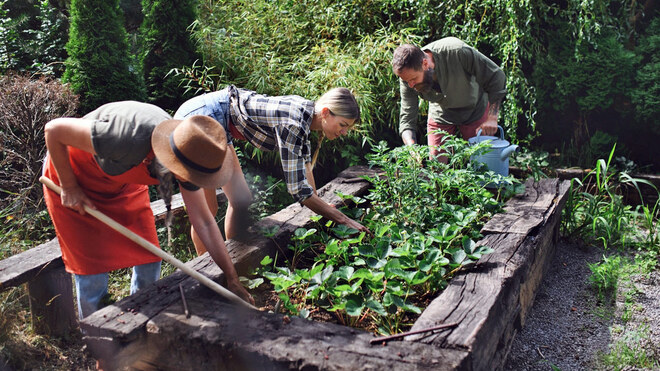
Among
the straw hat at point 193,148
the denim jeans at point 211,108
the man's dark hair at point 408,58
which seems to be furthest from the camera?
the man's dark hair at point 408,58

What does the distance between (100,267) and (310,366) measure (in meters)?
1.25

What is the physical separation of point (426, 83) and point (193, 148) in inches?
91.5

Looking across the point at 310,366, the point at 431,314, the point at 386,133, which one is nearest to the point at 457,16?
the point at 386,133

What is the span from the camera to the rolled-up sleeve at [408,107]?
13.6ft

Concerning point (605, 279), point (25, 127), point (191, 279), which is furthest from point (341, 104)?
point (25, 127)

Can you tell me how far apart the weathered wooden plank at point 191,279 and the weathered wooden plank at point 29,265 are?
86cm

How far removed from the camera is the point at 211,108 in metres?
3.01

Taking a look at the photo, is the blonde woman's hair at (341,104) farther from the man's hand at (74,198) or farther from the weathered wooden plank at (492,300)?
the man's hand at (74,198)

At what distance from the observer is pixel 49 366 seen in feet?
9.50

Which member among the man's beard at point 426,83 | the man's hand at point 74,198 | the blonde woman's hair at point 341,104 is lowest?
the man's hand at point 74,198

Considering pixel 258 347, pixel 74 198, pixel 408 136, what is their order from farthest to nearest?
pixel 408 136 → pixel 74 198 → pixel 258 347

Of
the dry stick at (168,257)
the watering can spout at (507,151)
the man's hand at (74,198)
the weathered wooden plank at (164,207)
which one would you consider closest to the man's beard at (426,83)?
the watering can spout at (507,151)

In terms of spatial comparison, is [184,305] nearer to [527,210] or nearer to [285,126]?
[285,126]

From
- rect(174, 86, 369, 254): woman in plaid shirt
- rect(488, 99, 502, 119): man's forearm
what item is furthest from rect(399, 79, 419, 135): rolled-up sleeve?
rect(174, 86, 369, 254): woman in plaid shirt
